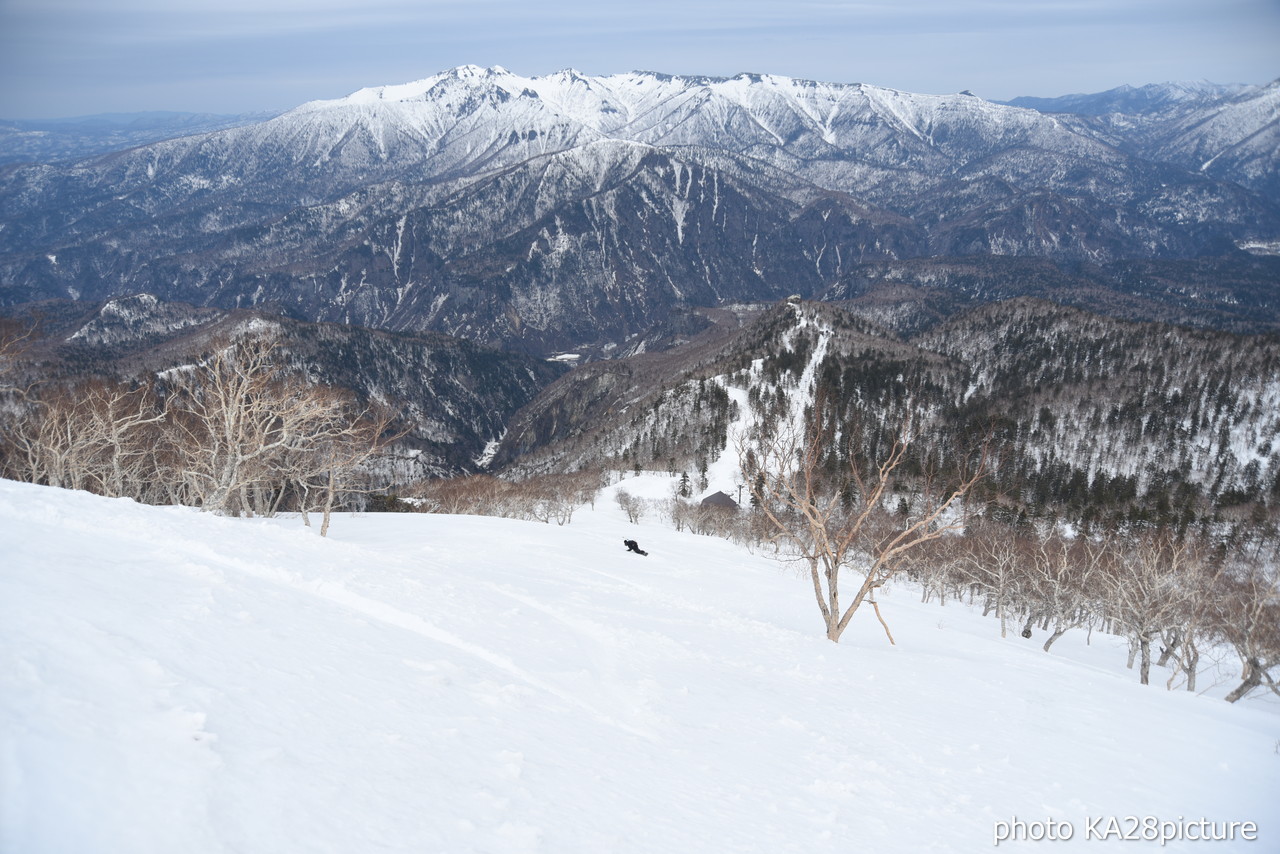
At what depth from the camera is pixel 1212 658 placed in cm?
5781

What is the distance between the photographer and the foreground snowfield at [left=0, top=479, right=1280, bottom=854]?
22.7ft

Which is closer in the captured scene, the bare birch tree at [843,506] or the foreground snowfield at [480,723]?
the foreground snowfield at [480,723]

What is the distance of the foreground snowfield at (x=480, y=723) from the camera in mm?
6930

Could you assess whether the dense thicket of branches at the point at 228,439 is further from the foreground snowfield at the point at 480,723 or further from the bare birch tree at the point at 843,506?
the bare birch tree at the point at 843,506

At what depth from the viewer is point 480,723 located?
33.7 feet

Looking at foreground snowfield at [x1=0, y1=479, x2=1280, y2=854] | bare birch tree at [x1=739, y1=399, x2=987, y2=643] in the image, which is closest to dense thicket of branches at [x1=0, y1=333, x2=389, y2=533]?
foreground snowfield at [x1=0, y1=479, x2=1280, y2=854]

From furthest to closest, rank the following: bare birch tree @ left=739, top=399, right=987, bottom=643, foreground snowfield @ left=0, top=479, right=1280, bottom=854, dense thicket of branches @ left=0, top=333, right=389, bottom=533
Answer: dense thicket of branches @ left=0, top=333, right=389, bottom=533, bare birch tree @ left=739, top=399, right=987, bottom=643, foreground snowfield @ left=0, top=479, right=1280, bottom=854

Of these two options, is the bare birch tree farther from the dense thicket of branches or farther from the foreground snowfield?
the dense thicket of branches

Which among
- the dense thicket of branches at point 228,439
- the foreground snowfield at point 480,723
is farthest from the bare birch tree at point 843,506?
the dense thicket of branches at point 228,439

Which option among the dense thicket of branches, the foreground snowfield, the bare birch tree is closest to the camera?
the foreground snowfield

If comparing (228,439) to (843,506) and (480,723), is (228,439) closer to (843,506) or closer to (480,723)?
(480,723)

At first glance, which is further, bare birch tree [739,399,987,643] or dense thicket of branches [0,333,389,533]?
dense thicket of branches [0,333,389,533]

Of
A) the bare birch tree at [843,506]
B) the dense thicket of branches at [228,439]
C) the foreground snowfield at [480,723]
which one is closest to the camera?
the foreground snowfield at [480,723]

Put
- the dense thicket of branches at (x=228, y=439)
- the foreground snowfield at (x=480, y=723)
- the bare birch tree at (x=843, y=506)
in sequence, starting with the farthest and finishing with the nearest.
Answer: the dense thicket of branches at (x=228, y=439) < the bare birch tree at (x=843, y=506) < the foreground snowfield at (x=480, y=723)
